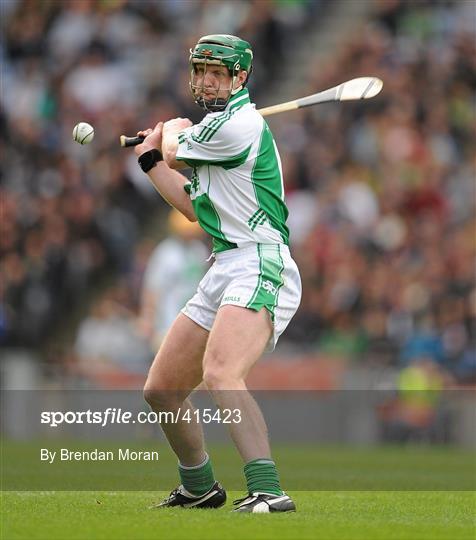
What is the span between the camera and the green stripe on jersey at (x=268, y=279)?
294 inches

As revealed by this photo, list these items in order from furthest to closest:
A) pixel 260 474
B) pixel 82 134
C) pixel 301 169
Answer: pixel 301 169
pixel 82 134
pixel 260 474

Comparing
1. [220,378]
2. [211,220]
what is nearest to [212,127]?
[211,220]

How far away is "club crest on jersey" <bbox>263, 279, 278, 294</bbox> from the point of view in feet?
24.7

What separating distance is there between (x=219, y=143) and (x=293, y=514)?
6.02 ft

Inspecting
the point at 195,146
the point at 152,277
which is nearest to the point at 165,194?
the point at 195,146

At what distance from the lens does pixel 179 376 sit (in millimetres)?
7719

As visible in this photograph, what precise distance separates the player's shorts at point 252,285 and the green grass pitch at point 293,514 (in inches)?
38.7

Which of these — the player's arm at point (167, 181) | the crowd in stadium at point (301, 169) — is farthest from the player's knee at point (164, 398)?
the crowd in stadium at point (301, 169)

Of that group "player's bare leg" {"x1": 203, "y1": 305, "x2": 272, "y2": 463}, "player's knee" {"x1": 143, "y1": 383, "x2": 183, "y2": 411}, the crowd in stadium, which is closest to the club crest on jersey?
"player's bare leg" {"x1": 203, "y1": 305, "x2": 272, "y2": 463}

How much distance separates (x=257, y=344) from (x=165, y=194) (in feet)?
3.61

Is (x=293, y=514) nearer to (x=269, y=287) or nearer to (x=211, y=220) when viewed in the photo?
(x=269, y=287)

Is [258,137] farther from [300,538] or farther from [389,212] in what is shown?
[389,212]

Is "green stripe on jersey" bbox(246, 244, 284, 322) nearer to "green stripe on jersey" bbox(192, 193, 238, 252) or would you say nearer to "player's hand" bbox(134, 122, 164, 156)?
"green stripe on jersey" bbox(192, 193, 238, 252)

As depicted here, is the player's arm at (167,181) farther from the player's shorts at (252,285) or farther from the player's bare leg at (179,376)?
the player's bare leg at (179,376)
